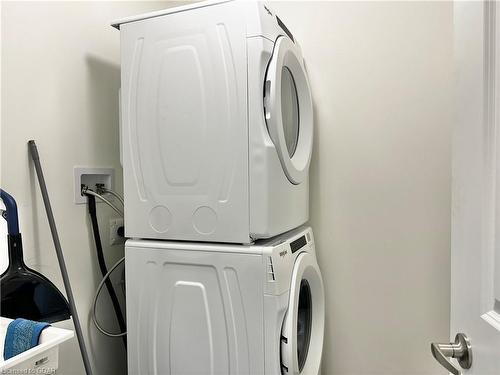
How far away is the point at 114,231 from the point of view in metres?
1.73

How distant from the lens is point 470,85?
0.76m

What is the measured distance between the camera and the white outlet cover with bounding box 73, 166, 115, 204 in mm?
1518

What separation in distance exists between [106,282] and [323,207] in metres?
1.07

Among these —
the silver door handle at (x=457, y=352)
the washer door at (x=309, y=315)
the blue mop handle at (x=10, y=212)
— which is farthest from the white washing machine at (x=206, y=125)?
the silver door handle at (x=457, y=352)

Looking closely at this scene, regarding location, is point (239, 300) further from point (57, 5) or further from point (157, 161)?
point (57, 5)

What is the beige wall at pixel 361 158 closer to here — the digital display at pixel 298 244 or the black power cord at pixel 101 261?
the black power cord at pixel 101 261

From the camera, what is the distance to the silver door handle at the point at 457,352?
2.50 feet

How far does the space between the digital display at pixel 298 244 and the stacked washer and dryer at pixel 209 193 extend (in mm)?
19

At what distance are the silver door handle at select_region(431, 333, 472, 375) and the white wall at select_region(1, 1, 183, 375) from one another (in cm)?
127

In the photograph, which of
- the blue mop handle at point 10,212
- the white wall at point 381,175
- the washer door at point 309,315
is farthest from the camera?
the white wall at point 381,175

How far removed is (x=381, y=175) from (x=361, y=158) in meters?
0.12

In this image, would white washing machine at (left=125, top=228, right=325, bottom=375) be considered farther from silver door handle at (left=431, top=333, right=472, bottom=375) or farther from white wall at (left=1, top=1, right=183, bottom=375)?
silver door handle at (left=431, top=333, right=472, bottom=375)

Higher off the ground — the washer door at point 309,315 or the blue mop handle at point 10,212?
the blue mop handle at point 10,212

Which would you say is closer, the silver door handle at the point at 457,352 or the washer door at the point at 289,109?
the silver door handle at the point at 457,352
